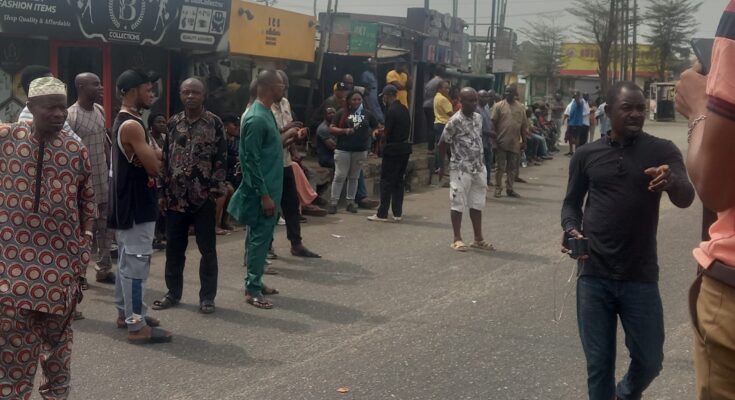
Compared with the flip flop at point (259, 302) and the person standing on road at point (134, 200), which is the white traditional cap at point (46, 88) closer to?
the person standing on road at point (134, 200)

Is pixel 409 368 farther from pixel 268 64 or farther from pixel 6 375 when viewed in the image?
pixel 268 64

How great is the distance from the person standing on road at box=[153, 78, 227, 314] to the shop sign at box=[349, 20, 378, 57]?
432 inches

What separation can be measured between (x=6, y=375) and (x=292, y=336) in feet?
9.26

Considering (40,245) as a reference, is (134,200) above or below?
below

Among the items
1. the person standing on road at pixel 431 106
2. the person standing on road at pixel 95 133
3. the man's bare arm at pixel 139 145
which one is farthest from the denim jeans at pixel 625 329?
the person standing on road at pixel 431 106

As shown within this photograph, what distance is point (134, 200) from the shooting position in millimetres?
6262

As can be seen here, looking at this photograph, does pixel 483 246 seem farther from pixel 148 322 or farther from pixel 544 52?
pixel 544 52

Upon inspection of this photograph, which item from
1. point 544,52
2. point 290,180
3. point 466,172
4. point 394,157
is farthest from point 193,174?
point 544,52

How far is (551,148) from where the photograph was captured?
2486 centimetres

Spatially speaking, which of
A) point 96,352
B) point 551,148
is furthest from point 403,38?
point 96,352

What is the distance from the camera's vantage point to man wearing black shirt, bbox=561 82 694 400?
430 cm

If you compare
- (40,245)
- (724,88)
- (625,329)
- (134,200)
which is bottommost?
(625,329)

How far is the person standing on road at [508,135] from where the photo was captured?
48.8ft

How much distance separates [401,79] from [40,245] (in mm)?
13783
